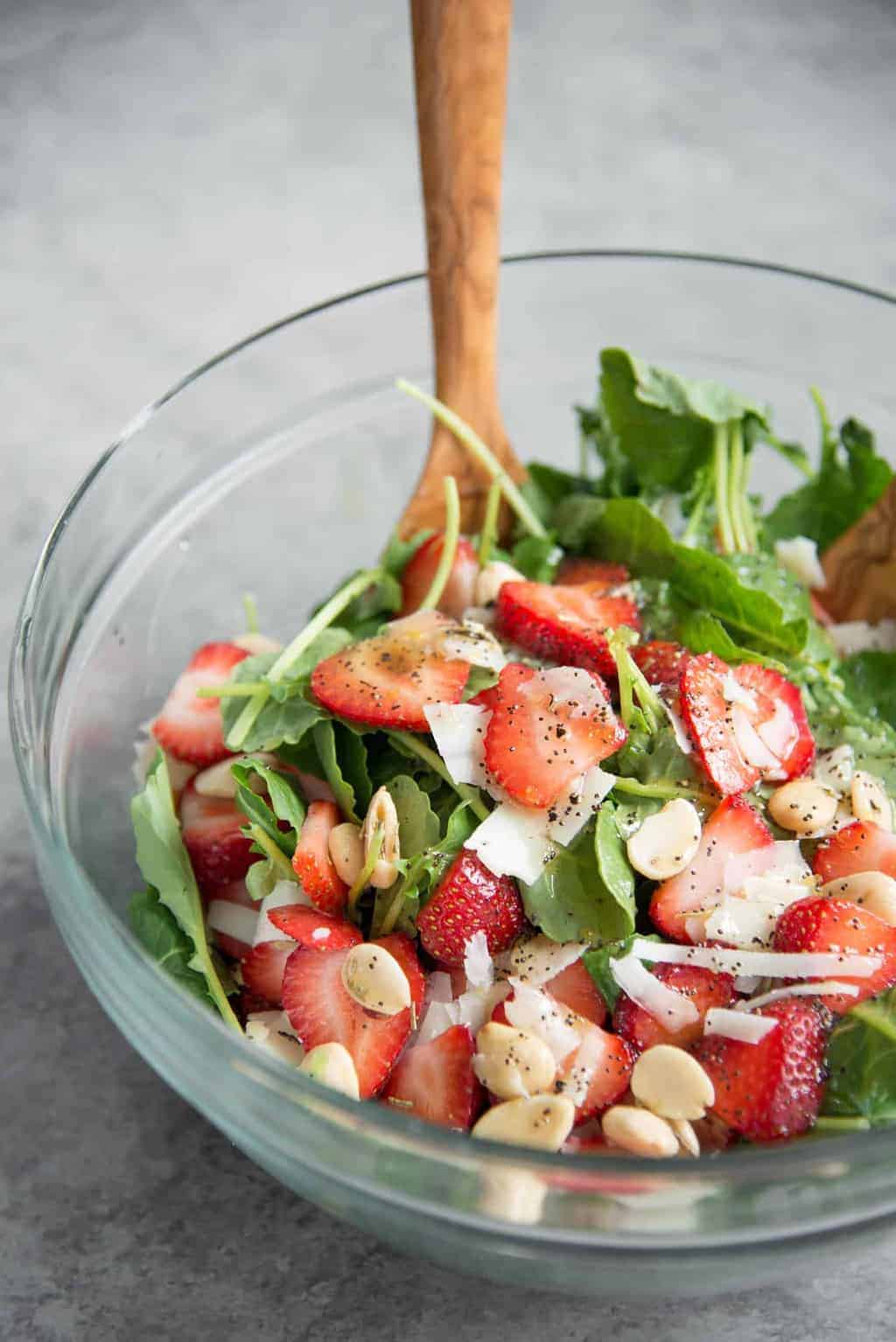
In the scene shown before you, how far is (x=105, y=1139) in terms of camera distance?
1.49 meters

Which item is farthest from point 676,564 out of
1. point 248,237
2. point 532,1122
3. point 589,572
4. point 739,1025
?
point 248,237

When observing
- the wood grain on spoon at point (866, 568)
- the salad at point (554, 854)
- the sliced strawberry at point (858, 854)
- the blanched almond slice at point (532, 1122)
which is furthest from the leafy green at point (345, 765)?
the wood grain on spoon at point (866, 568)

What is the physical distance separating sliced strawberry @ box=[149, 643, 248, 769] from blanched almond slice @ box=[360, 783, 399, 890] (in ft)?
0.77

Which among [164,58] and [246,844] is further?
[164,58]

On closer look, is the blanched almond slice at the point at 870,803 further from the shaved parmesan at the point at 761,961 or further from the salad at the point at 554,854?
the shaved parmesan at the point at 761,961

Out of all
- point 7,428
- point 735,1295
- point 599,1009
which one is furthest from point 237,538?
point 735,1295

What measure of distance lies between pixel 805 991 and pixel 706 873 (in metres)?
0.14

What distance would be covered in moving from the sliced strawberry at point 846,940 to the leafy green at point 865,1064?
0.04ft

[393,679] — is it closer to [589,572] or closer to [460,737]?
[460,737]

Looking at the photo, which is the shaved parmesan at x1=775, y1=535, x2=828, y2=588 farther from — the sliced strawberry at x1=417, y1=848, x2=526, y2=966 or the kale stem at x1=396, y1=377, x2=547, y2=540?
the sliced strawberry at x1=417, y1=848, x2=526, y2=966

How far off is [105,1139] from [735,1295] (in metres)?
0.62

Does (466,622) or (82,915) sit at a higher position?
(466,622)

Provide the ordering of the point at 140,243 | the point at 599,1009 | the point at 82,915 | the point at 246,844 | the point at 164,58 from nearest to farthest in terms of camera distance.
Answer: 1. the point at 82,915
2. the point at 599,1009
3. the point at 246,844
4. the point at 140,243
5. the point at 164,58

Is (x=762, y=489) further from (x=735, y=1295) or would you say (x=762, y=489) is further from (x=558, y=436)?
(x=735, y=1295)
